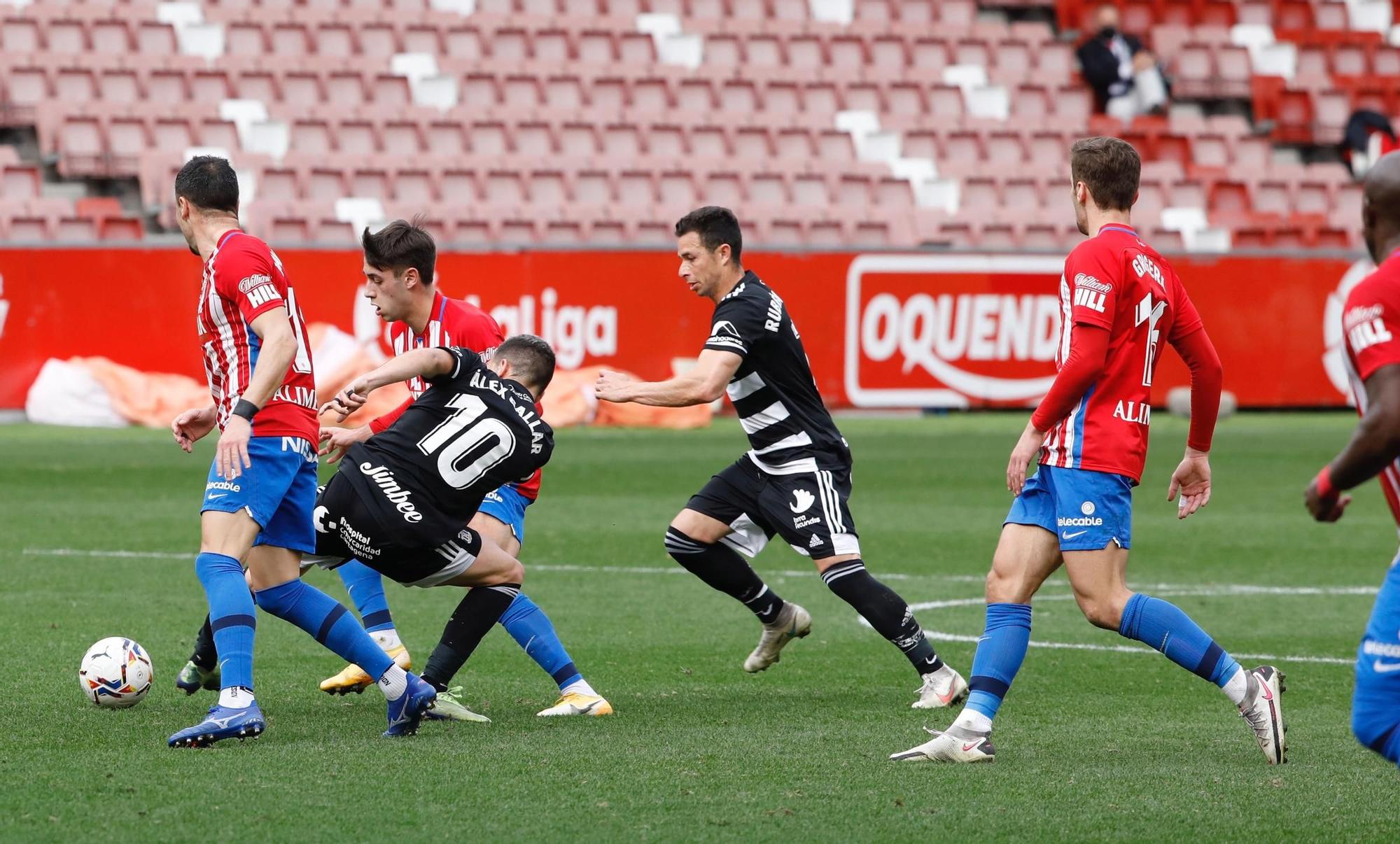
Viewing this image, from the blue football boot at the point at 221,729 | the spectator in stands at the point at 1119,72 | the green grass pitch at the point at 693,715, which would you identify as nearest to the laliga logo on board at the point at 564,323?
the green grass pitch at the point at 693,715

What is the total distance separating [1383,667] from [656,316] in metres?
15.7

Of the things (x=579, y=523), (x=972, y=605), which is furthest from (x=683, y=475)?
(x=972, y=605)

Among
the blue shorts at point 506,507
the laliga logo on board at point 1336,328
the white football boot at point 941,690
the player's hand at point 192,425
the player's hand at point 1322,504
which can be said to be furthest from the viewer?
the laliga logo on board at point 1336,328

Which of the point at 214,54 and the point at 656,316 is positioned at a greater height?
the point at 214,54

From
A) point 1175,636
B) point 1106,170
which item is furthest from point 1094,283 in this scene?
point 1175,636

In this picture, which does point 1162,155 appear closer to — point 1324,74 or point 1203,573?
point 1324,74

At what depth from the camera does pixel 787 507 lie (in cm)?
680

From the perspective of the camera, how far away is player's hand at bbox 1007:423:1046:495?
17.4 ft

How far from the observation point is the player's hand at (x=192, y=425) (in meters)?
6.01

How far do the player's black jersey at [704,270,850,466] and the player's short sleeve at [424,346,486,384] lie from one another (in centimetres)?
109

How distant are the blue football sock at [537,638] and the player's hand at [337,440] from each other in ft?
2.67

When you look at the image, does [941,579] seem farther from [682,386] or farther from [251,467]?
[251,467]

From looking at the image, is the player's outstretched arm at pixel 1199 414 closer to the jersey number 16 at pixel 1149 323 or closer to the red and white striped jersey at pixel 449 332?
the jersey number 16 at pixel 1149 323

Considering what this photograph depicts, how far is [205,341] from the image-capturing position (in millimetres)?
5785
